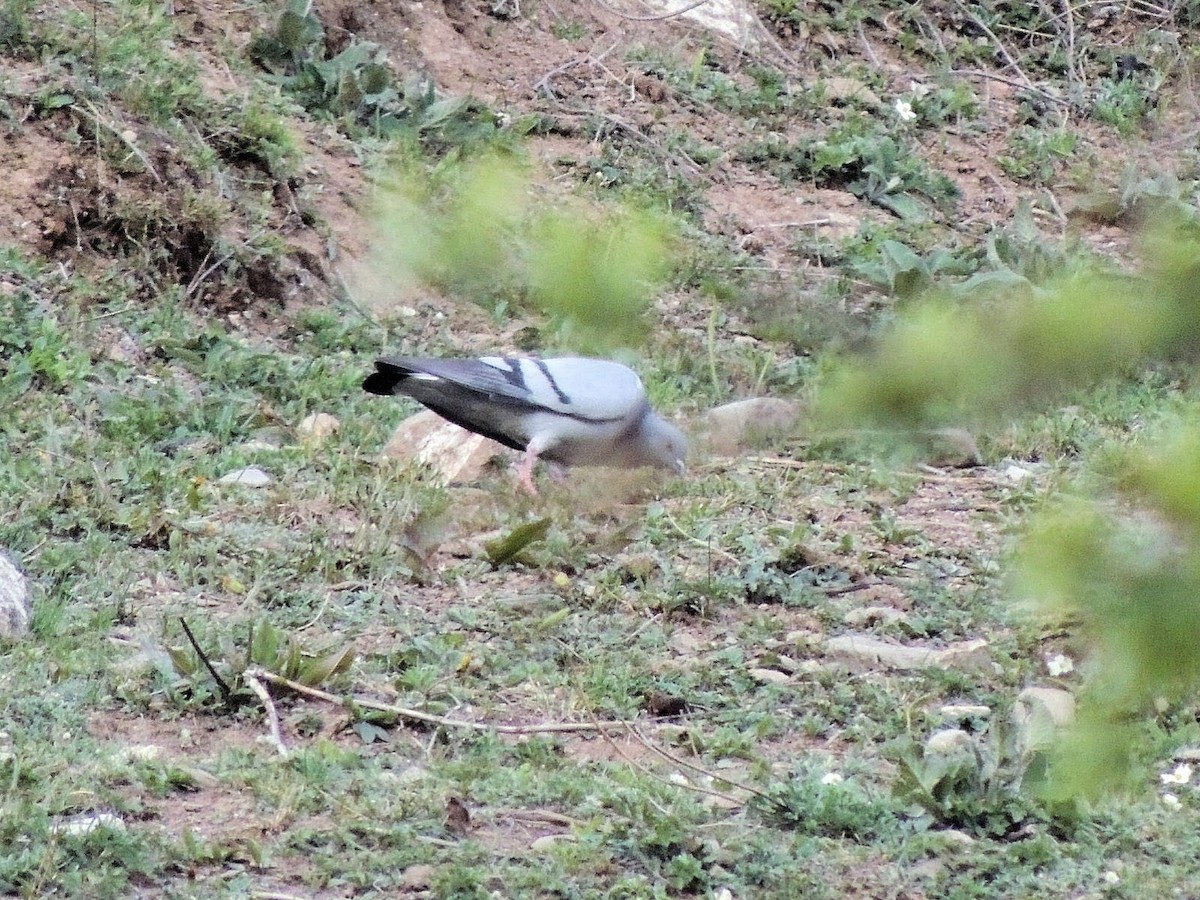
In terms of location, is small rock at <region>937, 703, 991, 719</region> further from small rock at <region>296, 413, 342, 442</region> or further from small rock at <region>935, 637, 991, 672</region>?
small rock at <region>296, 413, 342, 442</region>

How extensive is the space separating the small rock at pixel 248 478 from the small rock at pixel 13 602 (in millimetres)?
1099

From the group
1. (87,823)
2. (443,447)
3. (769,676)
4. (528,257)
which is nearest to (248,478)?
(443,447)

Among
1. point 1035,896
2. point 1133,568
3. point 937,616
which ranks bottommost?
point 937,616

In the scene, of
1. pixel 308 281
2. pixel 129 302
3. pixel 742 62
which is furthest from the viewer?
pixel 742 62

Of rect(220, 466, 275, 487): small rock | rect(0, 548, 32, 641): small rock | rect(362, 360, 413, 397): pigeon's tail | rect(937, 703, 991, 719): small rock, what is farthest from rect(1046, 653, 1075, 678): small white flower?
rect(220, 466, 275, 487): small rock

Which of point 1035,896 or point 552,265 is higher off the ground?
point 552,265

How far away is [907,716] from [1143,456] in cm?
306

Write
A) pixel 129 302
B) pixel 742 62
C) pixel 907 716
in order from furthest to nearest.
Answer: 1. pixel 742 62
2. pixel 129 302
3. pixel 907 716

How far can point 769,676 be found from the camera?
14.8ft

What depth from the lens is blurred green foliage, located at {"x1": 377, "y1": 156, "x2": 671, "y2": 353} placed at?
128cm

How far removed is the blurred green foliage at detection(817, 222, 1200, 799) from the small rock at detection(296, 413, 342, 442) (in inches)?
195

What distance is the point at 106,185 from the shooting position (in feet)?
22.9

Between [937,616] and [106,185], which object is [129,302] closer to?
[106,185]

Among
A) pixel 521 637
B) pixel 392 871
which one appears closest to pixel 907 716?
pixel 521 637
